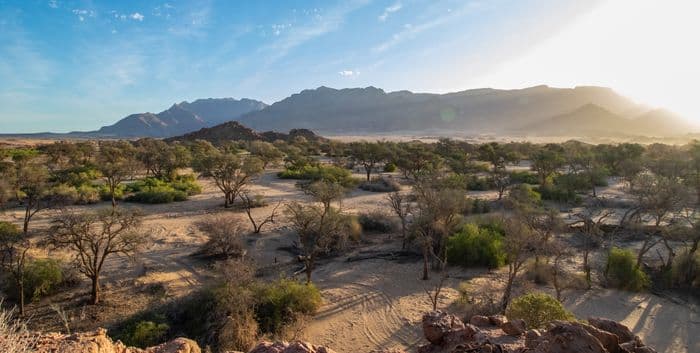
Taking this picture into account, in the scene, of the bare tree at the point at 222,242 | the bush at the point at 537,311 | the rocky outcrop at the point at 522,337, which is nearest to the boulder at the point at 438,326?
the rocky outcrop at the point at 522,337

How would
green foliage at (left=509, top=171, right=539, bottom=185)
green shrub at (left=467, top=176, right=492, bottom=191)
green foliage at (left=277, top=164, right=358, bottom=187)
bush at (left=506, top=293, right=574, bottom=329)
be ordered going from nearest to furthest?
bush at (left=506, top=293, right=574, bottom=329) → green foliage at (left=277, top=164, right=358, bottom=187) → green shrub at (left=467, top=176, right=492, bottom=191) → green foliage at (left=509, top=171, right=539, bottom=185)

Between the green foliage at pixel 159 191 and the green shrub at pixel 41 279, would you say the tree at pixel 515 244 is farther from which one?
the green foliage at pixel 159 191

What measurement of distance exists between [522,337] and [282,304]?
7067mm

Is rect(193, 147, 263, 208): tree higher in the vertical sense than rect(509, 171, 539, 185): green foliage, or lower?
higher

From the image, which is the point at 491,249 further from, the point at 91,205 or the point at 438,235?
the point at 91,205

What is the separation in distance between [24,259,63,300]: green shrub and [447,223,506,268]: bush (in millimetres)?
13807

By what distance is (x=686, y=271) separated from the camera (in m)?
13.4

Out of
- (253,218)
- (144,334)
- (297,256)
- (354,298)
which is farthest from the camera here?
(253,218)

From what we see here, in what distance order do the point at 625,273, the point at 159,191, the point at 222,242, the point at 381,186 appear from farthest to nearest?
the point at 381,186 → the point at 159,191 → the point at 222,242 → the point at 625,273

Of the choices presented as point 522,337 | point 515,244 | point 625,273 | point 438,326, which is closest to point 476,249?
point 515,244

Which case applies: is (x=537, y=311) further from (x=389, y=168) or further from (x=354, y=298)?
(x=389, y=168)

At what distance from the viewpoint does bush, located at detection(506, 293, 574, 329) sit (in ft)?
26.0

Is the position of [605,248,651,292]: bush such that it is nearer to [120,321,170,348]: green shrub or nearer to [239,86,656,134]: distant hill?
[120,321,170,348]: green shrub

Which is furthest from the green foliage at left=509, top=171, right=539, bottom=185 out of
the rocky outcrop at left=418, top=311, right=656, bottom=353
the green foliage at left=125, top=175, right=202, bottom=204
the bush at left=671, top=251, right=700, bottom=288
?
the rocky outcrop at left=418, top=311, right=656, bottom=353
